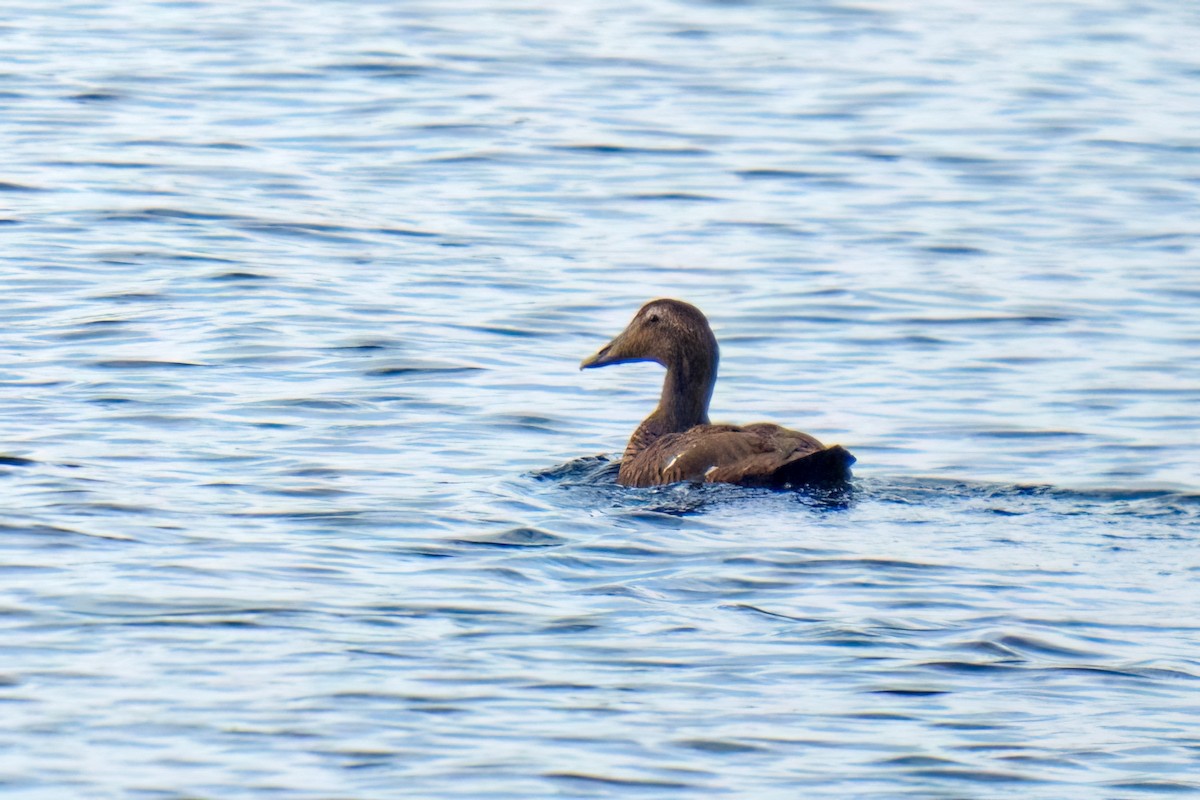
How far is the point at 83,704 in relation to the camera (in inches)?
280

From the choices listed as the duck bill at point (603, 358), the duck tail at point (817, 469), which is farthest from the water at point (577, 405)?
the duck bill at point (603, 358)

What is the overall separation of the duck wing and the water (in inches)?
6.1

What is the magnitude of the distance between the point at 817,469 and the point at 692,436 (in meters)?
0.87

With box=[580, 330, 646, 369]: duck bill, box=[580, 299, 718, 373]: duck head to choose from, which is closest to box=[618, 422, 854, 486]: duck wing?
box=[580, 299, 718, 373]: duck head

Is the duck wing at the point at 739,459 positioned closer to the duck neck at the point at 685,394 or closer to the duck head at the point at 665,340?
the duck neck at the point at 685,394

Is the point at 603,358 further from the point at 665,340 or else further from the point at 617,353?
the point at 665,340

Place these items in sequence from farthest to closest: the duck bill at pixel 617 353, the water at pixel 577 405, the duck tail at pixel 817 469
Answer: the duck bill at pixel 617 353 < the duck tail at pixel 817 469 < the water at pixel 577 405

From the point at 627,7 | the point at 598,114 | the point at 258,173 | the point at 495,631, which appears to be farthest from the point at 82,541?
the point at 627,7

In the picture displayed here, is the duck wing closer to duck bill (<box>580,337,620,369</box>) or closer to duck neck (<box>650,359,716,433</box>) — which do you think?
duck neck (<box>650,359,716,433</box>)

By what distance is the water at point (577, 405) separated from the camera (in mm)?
7195

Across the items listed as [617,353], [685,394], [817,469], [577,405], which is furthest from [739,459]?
[577,405]

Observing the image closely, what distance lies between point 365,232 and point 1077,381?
536cm

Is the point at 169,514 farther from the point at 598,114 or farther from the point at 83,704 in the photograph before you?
the point at 598,114

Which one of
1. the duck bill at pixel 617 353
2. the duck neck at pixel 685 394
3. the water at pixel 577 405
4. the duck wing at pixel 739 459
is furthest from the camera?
the duck bill at pixel 617 353
